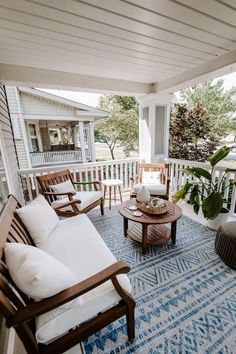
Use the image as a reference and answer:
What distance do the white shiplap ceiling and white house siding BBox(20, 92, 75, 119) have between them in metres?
4.08

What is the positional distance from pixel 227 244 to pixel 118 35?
2.59 metres

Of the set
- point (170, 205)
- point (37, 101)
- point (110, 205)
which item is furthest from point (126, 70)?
point (37, 101)

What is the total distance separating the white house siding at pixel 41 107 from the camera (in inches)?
242

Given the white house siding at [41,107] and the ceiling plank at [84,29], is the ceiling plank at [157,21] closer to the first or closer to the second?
the ceiling plank at [84,29]

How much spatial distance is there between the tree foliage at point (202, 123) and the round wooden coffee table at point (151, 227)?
465cm

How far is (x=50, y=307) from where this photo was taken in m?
0.90

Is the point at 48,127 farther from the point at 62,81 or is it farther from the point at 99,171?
the point at 62,81

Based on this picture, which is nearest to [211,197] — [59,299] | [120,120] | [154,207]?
[154,207]

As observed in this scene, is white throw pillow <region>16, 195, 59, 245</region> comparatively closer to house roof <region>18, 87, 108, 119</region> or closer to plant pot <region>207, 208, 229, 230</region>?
plant pot <region>207, 208, 229, 230</region>

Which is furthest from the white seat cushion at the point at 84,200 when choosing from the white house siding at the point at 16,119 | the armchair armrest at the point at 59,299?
the white house siding at the point at 16,119

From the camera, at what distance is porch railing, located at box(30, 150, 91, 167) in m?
7.37

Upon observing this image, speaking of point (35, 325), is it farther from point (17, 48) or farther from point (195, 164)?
point (195, 164)

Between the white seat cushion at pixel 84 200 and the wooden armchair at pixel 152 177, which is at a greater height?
the wooden armchair at pixel 152 177

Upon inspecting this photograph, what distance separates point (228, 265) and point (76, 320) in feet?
5.87
